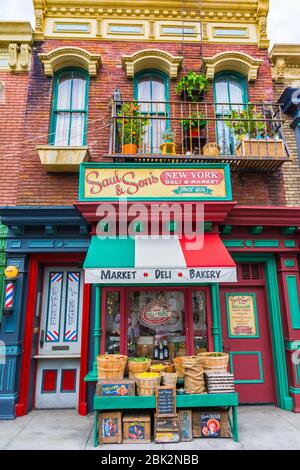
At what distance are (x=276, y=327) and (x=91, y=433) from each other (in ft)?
13.3

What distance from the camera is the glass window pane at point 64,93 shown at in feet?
26.9

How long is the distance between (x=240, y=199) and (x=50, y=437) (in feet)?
19.4

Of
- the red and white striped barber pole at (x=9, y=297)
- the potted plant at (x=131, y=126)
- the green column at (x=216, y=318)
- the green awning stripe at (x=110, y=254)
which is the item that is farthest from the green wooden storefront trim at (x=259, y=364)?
the potted plant at (x=131, y=126)

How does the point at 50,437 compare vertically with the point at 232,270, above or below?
below

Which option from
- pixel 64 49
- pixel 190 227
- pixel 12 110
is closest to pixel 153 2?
pixel 64 49

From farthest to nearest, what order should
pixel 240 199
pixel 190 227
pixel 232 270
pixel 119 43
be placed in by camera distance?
1. pixel 119 43
2. pixel 240 199
3. pixel 190 227
4. pixel 232 270

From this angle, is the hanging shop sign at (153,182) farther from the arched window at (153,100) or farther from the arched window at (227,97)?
the arched window at (227,97)

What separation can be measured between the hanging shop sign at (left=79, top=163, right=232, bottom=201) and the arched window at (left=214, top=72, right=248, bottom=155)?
1665mm

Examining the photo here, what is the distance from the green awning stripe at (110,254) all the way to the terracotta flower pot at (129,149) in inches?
84.6

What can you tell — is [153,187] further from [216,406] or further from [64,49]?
[64,49]

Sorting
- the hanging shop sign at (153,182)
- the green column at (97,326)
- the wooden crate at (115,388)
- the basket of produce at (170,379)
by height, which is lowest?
the wooden crate at (115,388)

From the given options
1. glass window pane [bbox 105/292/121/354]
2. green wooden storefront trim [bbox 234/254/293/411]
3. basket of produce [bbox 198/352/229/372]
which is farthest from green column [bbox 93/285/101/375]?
green wooden storefront trim [bbox 234/254/293/411]

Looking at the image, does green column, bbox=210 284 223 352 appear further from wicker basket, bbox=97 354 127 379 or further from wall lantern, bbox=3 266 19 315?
wall lantern, bbox=3 266 19 315

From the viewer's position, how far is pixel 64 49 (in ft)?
26.3
